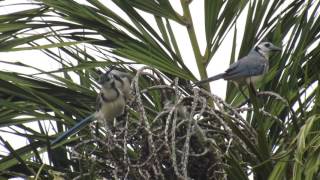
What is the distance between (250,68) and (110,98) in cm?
94

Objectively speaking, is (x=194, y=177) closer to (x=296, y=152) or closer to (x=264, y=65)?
(x=296, y=152)

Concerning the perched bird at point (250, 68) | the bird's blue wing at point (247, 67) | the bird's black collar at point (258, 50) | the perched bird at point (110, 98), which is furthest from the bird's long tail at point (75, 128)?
the bird's black collar at point (258, 50)

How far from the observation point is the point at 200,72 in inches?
177

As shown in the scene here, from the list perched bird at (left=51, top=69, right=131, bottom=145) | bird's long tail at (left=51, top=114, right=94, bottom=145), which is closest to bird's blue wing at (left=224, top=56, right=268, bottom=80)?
perched bird at (left=51, top=69, right=131, bottom=145)

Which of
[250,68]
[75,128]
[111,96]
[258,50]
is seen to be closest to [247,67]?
[250,68]

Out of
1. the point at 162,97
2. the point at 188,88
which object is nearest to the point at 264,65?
the point at 188,88

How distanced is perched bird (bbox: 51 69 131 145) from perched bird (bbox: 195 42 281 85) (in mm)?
359

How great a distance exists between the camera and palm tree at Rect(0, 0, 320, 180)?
3.44 metres

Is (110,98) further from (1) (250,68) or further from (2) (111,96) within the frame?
(1) (250,68)

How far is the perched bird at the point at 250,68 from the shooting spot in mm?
4551

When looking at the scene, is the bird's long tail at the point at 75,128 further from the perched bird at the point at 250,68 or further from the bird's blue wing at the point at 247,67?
the bird's blue wing at the point at 247,67

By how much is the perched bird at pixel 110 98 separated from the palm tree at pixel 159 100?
55mm

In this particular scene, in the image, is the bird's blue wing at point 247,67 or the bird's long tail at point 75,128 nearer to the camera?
the bird's long tail at point 75,128

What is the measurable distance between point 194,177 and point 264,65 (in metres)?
1.63
